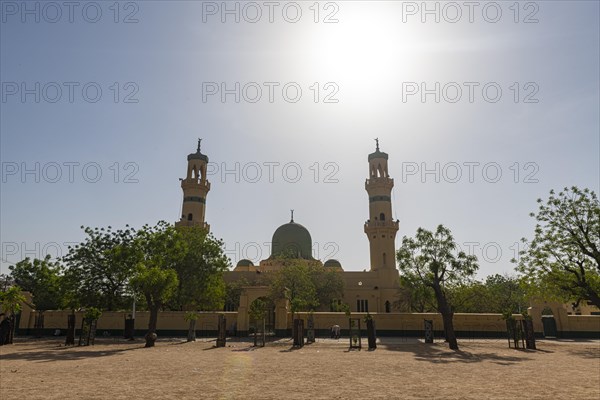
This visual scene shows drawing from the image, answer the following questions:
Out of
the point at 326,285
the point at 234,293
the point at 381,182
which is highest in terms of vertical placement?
the point at 381,182

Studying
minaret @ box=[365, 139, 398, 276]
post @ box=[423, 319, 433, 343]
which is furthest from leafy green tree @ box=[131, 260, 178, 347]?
minaret @ box=[365, 139, 398, 276]

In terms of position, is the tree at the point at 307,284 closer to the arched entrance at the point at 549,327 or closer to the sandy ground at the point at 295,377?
the sandy ground at the point at 295,377

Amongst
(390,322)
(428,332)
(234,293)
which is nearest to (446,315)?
(428,332)

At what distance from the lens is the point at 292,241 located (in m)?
64.8

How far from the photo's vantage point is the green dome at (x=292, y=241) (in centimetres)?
6394

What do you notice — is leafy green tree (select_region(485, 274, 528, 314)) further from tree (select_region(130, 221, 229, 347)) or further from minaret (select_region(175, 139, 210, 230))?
minaret (select_region(175, 139, 210, 230))

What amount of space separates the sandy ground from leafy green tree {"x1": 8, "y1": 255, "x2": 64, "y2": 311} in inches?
968

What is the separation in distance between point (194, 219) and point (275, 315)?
88.6 ft

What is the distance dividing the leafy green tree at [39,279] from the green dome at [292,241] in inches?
1168

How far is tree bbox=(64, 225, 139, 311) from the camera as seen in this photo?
3275cm

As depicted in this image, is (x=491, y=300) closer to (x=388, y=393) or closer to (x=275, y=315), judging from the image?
(x=275, y=315)

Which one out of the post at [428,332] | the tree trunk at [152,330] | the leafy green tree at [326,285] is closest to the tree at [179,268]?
the tree trunk at [152,330]

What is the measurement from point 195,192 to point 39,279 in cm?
2202

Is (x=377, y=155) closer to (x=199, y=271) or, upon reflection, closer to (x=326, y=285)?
(x=326, y=285)
